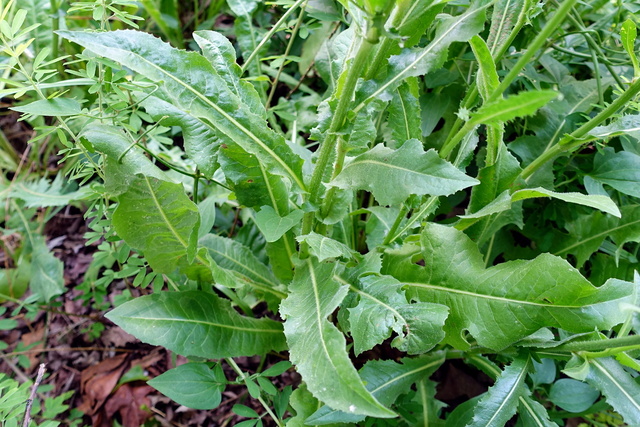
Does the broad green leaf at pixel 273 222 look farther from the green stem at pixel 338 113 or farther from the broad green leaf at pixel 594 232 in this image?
the broad green leaf at pixel 594 232

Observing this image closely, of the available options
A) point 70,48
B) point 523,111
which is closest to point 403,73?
point 523,111

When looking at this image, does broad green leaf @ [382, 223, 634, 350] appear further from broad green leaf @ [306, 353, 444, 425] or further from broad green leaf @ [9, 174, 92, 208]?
broad green leaf @ [9, 174, 92, 208]

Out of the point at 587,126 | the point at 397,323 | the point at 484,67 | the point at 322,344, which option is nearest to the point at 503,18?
the point at 484,67

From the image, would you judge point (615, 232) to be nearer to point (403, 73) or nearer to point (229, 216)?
point (403, 73)

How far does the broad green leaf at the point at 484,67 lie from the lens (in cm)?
90

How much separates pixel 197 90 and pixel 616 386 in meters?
1.07

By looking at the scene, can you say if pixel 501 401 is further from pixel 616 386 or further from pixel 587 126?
pixel 587 126

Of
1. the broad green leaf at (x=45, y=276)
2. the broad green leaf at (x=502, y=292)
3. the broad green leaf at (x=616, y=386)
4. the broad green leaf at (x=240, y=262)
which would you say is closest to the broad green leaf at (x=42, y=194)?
the broad green leaf at (x=45, y=276)

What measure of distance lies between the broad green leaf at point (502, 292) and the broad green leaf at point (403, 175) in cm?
19

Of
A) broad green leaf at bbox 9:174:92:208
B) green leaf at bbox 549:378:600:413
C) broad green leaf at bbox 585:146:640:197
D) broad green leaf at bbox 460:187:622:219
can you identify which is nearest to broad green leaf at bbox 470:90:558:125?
broad green leaf at bbox 460:187:622:219

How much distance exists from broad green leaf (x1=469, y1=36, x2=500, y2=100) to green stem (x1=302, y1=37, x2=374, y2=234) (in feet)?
0.76

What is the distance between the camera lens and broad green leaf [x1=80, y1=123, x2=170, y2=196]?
0.94m

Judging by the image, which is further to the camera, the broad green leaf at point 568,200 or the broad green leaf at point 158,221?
the broad green leaf at point 158,221

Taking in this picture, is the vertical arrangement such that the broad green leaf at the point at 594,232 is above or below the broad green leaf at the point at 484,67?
below
